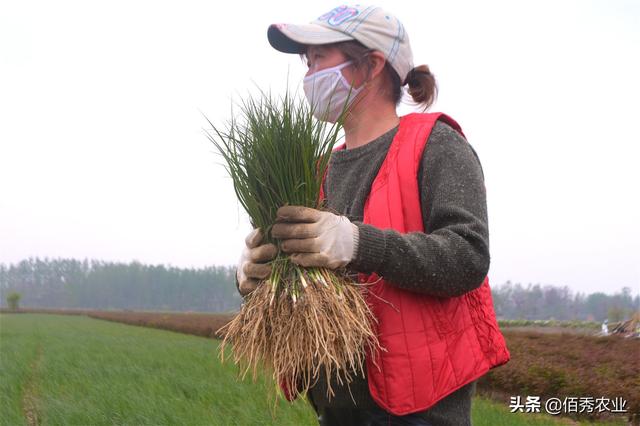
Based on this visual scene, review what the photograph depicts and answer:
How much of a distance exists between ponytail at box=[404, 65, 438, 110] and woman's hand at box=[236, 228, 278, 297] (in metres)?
0.57

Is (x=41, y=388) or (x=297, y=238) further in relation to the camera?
(x=41, y=388)

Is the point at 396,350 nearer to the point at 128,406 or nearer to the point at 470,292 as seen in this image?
the point at 470,292

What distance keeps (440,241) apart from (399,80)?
51 centimetres

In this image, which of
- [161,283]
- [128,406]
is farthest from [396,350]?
[161,283]

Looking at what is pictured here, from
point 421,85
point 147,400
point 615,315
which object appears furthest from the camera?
point 615,315

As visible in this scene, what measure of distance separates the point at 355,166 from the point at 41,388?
5647 millimetres

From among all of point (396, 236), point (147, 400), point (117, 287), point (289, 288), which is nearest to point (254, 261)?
point (289, 288)

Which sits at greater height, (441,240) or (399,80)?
(399,80)

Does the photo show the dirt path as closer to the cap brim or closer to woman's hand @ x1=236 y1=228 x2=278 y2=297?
woman's hand @ x1=236 y1=228 x2=278 y2=297

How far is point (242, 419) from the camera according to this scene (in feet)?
13.2

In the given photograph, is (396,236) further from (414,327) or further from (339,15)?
(339,15)

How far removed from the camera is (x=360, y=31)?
1.35 metres

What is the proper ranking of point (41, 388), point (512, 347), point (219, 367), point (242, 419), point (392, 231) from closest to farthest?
point (392, 231) < point (242, 419) < point (41, 388) < point (219, 367) < point (512, 347)

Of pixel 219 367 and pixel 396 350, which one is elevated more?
pixel 396 350
